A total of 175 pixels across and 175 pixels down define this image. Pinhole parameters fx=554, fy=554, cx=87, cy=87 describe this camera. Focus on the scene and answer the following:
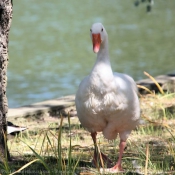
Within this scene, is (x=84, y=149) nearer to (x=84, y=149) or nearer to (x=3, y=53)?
(x=84, y=149)

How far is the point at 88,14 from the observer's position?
24094 mm

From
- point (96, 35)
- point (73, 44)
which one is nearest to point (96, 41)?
point (96, 35)

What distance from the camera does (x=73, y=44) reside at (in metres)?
17.7

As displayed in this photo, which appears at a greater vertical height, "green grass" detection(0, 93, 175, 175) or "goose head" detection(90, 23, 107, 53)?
"goose head" detection(90, 23, 107, 53)

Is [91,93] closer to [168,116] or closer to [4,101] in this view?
[4,101]

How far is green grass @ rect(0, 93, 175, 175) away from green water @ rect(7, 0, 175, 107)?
4734 millimetres

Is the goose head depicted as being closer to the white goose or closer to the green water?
the white goose

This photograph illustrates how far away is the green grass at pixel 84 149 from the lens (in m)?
4.42

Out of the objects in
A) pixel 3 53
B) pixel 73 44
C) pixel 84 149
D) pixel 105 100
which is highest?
pixel 73 44

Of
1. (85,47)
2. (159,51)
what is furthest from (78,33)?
(159,51)

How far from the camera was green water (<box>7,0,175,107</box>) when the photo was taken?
42.4 ft

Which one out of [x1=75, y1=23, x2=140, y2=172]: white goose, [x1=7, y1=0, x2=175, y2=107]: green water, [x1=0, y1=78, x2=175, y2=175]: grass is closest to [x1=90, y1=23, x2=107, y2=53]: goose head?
[x1=75, y1=23, x2=140, y2=172]: white goose

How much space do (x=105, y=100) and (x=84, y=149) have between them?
1.19 metres

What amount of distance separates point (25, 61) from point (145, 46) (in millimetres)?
4152
